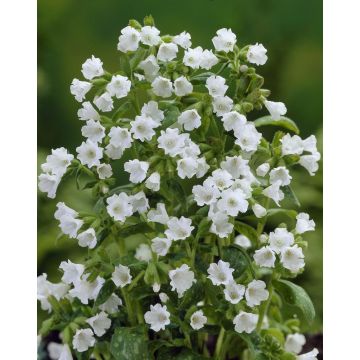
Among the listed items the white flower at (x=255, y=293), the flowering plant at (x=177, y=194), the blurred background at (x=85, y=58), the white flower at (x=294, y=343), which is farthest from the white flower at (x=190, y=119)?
the blurred background at (x=85, y=58)

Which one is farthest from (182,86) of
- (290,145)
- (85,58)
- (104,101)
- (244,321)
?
(85,58)

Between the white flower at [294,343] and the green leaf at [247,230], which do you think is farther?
the white flower at [294,343]

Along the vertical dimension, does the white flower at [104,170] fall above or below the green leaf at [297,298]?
above

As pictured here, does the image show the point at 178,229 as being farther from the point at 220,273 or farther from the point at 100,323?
the point at 100,323

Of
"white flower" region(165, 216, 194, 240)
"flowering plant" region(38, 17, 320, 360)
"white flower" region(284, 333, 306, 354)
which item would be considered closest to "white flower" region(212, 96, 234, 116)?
"flowering plant" region(38, 17, 320, 360)

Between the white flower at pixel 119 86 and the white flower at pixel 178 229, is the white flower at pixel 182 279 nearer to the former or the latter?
the white flower at pixel 178 229

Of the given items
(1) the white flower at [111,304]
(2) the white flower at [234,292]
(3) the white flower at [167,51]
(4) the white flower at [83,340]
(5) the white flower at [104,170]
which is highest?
(3) the white flower at [167,51]

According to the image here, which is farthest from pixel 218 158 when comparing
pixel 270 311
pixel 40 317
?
pixel 40 317
